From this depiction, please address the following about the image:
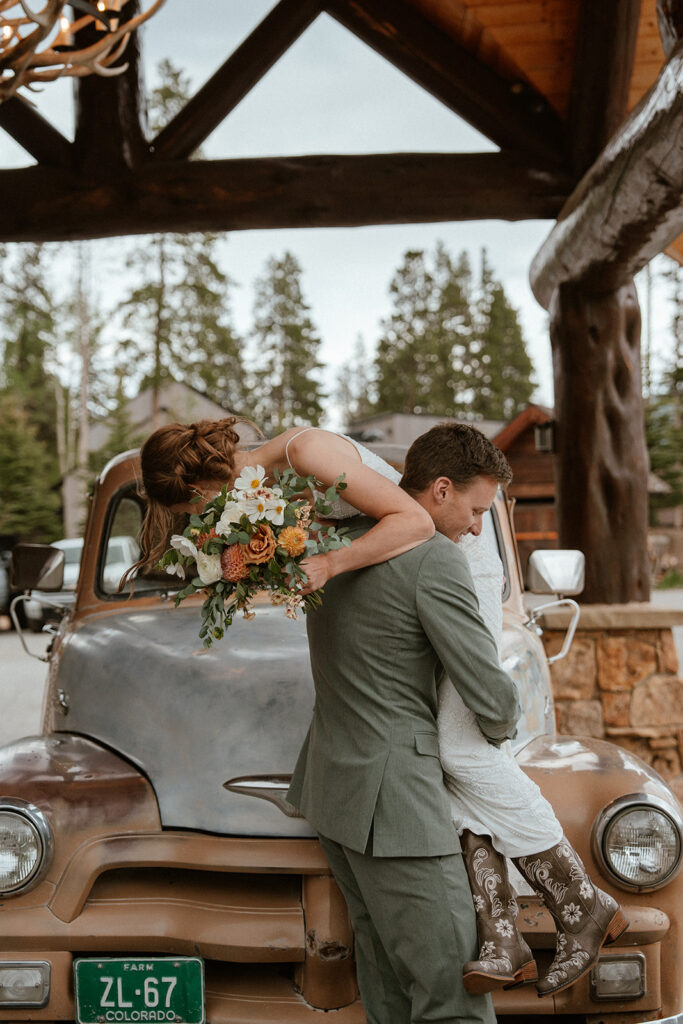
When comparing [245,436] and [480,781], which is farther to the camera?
[245,436]

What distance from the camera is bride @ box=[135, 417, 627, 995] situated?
6.53 feet

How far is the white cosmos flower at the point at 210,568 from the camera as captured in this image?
1933 millimetres

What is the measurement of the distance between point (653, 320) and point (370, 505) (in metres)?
45.5

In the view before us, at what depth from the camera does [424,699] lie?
2062 millimetres

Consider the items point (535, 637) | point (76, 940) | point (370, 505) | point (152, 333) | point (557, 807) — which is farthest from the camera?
point (152, 333)

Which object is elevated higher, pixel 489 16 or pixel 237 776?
pixel 489 16

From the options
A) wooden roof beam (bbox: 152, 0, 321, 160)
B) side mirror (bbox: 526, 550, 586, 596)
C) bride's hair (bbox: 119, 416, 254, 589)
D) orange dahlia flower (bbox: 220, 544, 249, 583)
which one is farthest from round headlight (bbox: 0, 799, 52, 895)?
wooden roof beam (bbox: 152, 0, 321, 160)

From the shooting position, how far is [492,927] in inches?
78.2

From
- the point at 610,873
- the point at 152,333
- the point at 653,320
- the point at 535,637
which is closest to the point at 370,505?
the point at 610,873

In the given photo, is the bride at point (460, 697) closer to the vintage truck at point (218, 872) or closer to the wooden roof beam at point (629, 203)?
the vintage truck at point (218, 872)

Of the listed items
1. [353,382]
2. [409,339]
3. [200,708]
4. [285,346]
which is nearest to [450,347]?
[409,339]

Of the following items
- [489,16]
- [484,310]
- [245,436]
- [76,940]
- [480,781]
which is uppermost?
[484,310]

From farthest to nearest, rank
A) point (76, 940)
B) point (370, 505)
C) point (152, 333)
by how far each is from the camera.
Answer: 1. point (152, 333)
2. point (76, 940)
3. point (370, 505)

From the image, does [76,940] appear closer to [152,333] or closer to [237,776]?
[237,776]
